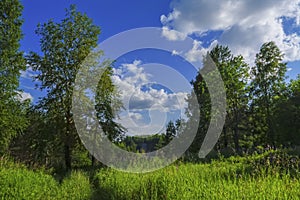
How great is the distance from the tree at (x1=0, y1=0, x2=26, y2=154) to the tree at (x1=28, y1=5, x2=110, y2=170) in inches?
52.6

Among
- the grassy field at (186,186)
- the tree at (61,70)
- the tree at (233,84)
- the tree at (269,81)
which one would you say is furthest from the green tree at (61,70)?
the tree at (269,81)

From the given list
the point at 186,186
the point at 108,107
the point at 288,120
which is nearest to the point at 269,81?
the point at 288,120

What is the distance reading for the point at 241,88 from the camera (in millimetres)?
27750

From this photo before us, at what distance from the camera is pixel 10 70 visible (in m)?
17.5

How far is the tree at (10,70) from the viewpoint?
677 inches

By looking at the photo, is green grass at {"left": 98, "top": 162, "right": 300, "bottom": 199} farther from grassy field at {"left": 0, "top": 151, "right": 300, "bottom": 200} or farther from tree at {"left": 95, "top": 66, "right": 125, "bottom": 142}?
Answer: tree at {"left": 95, "top": 66, "right": 125, "bottom": 142}

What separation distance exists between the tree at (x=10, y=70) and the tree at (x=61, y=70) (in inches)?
52.6

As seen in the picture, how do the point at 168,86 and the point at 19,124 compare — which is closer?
the point at 168,86

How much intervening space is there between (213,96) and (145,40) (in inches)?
573

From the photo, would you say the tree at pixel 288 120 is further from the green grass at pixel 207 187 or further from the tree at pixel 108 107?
the green grass at pixel 207 187

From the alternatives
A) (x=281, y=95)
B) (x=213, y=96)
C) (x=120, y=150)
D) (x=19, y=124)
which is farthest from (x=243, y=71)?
(x=19, y=124)

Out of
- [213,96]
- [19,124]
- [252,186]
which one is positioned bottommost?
[252,186]

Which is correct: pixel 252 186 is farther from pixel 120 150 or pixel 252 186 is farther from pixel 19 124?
pixel 19 124

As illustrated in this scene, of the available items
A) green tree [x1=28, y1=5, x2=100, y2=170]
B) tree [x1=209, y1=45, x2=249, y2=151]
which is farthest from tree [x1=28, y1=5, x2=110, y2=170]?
tree [x1=209, y1=45, x2=249, y2=151]
